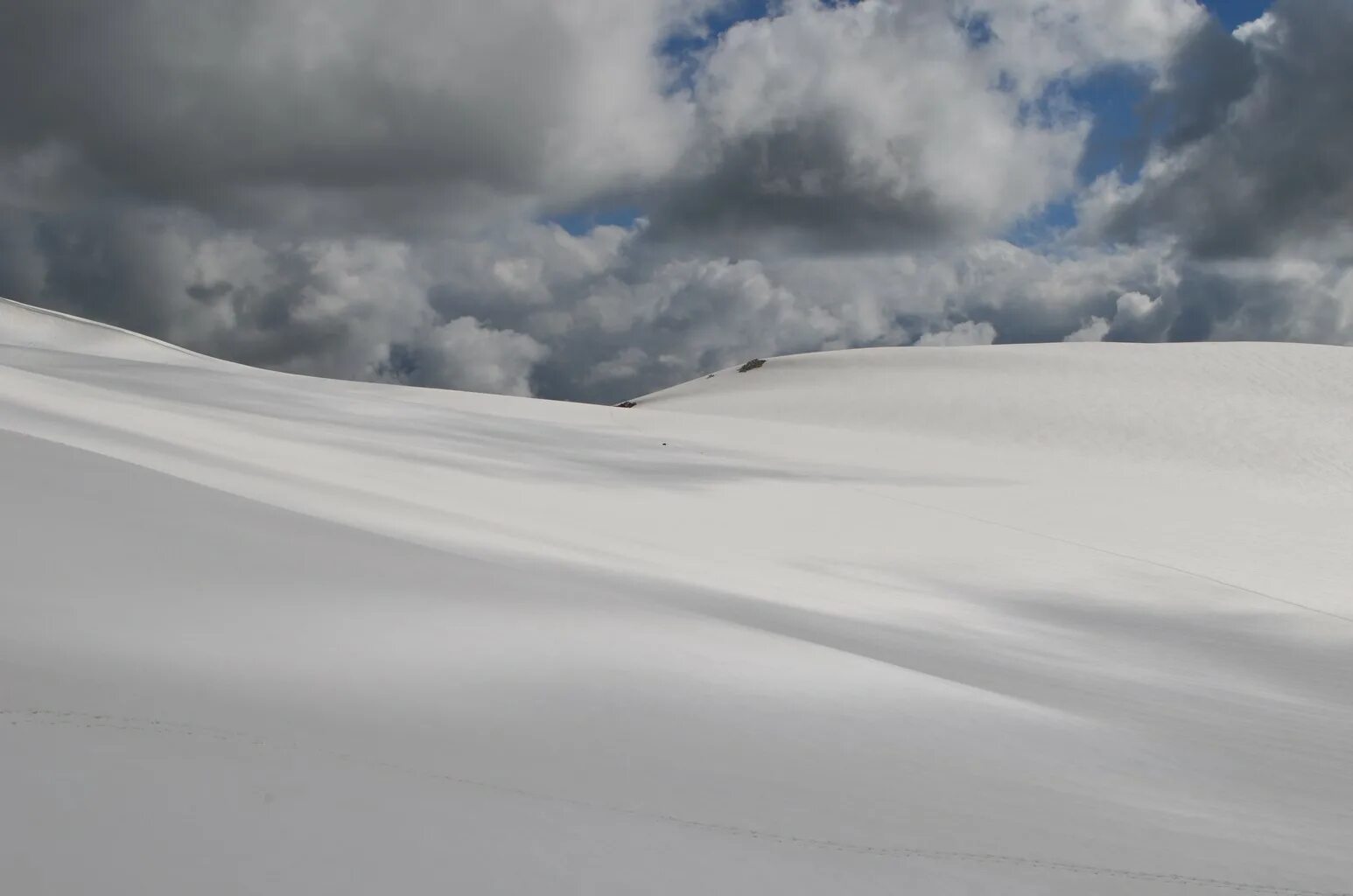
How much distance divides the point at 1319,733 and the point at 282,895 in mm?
6600

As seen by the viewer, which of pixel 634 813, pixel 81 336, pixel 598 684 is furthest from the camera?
pixel 81 336

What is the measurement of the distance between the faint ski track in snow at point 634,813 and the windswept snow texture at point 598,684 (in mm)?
17

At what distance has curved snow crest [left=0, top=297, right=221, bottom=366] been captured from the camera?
27750 mm

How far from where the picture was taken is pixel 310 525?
6355mm

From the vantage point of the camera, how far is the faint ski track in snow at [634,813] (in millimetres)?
3053

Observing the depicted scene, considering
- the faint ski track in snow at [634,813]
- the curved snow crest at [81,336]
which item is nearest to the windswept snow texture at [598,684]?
the faint ski track in snow at [634,813]

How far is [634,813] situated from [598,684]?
133 centimetres

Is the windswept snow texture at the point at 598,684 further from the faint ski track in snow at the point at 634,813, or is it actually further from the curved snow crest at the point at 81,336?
the curved snow crest at the point at 81,336

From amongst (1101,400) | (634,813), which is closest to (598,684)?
(634,813)

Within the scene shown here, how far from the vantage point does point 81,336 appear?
29.2m

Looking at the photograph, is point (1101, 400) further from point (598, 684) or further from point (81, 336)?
point (81, 336)

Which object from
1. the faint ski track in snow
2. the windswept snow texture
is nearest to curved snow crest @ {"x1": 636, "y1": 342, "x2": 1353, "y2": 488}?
the windswept snow texture

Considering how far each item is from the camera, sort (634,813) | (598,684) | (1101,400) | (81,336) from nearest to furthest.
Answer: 1. (634,813)
2. (598,684)
3. (1101,400)
4. (81,336)

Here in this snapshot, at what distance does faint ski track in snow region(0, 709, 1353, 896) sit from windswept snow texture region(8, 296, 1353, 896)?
2cm
